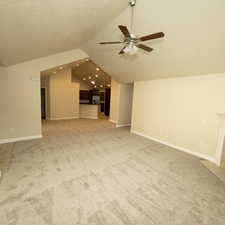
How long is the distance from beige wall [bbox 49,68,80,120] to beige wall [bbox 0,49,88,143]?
3194mm

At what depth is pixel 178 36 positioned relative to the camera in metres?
2.65

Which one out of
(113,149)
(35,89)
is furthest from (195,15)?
(35,89)

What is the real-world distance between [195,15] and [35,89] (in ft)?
15.5

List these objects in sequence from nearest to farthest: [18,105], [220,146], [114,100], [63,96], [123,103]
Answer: [220,146]
[18,105]
[123,103]
[114,100]
[63,96]

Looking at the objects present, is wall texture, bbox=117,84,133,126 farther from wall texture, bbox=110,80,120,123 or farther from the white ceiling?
the white ceiling

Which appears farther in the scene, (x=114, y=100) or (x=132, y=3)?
(x=114, y=100)

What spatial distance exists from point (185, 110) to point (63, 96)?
666cm

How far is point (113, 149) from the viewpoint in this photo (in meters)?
3.94

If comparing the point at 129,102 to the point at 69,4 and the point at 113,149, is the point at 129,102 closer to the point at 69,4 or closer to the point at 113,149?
the point at 113,149

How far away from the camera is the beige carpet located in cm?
168

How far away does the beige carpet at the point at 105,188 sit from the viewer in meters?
1.68

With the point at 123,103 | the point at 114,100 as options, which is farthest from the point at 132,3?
the point at 114,100

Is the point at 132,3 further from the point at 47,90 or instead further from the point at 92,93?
the point at 92,93

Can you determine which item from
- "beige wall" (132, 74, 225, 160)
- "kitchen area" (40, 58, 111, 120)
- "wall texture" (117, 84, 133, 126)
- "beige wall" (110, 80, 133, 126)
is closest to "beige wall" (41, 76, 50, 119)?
"kitchen area" (40, 58, 111, 120)
